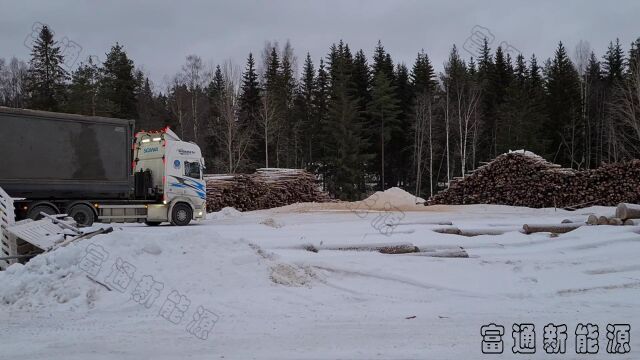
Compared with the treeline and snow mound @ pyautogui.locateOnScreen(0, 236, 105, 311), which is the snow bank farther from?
the treeline

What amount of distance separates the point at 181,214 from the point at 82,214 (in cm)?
411

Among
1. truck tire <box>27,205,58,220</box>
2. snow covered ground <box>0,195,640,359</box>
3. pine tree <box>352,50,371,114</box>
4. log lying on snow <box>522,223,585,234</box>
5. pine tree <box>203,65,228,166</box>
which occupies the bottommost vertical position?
snow covered ground <box>0,195,640,359</box>

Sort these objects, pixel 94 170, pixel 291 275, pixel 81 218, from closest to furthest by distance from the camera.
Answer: pixel 291 275, pixel 81 218, pixel 94 170

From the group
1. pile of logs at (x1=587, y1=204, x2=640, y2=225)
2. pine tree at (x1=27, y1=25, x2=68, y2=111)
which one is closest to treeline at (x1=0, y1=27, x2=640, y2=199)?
pine tree at (x1=27, y1=25, x2=68, y2=111)

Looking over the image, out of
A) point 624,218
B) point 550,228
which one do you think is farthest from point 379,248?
point 624,218

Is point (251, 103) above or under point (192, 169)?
above

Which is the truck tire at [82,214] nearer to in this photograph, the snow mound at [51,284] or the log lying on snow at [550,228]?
the snow mound at [51,284]

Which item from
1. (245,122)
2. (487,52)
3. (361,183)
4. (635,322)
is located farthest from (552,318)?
(487,52)

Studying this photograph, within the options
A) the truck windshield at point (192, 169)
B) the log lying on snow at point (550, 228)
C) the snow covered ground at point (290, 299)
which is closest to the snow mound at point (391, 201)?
the truck windshield at point (192, 169)

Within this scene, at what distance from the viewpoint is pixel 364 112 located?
47.1 m

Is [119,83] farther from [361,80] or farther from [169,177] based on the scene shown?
[169,177]

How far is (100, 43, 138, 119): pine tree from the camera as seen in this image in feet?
157

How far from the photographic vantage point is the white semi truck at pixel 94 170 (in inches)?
594

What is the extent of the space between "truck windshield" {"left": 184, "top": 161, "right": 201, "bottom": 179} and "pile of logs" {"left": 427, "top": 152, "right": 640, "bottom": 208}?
1505 cm
